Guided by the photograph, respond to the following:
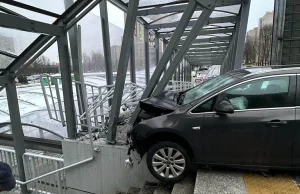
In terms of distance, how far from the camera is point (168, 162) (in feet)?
10.2

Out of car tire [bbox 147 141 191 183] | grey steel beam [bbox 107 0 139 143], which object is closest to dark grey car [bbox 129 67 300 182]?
car tire [bbox 147 141 191 183]

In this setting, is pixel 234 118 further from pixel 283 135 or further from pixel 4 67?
pixel 4 67

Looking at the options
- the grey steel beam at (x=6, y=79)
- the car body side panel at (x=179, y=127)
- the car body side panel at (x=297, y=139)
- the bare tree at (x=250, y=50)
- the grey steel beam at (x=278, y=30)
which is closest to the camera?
the car body side panel at (x=297, y=139)

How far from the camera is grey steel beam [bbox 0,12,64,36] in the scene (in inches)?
132

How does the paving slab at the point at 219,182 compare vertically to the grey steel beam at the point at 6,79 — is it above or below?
below

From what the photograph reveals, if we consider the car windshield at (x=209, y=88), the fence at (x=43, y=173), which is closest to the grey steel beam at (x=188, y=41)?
the car windshield at (x=209, y=88)

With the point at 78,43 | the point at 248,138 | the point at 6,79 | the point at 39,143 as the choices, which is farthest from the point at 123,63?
the point at 39,143

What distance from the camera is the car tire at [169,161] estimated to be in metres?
3.05

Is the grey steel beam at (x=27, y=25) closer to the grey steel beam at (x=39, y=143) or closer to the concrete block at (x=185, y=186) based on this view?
the grey steel beam at (x=39, y=143)

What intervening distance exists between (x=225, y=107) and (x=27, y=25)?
3.56m

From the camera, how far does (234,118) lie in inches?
111

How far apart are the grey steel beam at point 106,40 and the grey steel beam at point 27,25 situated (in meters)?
1.59

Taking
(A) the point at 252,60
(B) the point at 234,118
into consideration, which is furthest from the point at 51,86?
(A) the point at 252,60

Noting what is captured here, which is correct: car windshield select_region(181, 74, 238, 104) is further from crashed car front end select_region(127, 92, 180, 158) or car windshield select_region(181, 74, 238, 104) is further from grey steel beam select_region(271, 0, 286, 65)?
grey steel beam select_region(271, 0, 286, 65)
